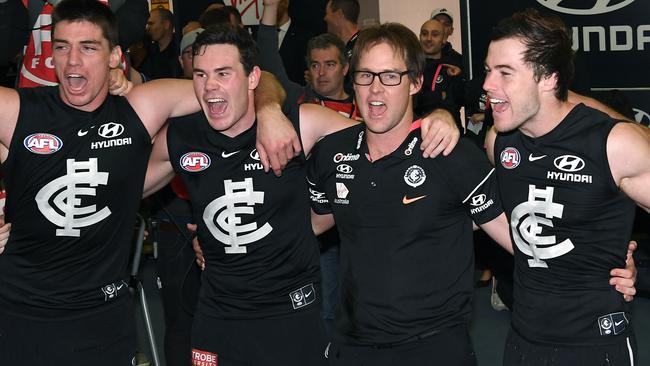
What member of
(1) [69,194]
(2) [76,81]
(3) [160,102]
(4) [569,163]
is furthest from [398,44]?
(1) [69,194]

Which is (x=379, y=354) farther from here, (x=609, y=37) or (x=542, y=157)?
(x=609, y=37)

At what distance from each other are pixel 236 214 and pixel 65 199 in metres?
0.79

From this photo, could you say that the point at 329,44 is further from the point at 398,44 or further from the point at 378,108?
the point at 378,108

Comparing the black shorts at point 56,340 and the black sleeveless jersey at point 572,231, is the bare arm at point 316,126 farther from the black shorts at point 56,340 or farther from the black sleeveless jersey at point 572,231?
the black shorts at point 56,340

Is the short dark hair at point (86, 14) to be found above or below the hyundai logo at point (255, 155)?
above

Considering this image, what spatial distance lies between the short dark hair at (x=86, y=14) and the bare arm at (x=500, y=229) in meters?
1.97

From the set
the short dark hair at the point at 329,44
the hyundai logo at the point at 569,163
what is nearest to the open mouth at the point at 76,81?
the hyundai logo at the point at 569,163

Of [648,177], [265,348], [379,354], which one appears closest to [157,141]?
[265,348]

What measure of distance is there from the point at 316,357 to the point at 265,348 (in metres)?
0.27

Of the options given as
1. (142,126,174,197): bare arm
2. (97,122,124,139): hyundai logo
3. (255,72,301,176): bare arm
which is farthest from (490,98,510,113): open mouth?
(97,122,124,139): hyundai logo

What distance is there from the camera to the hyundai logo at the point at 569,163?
13.5ft

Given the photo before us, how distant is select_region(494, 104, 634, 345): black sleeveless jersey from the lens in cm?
411

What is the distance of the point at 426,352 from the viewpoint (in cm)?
429

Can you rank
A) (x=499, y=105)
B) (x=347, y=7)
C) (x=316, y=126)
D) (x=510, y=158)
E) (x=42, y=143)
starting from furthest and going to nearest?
(x=347, y=7) < (x=316, y=126) < (x=42, y=143) < (x=510, y=158) < (x=499, y=105)
